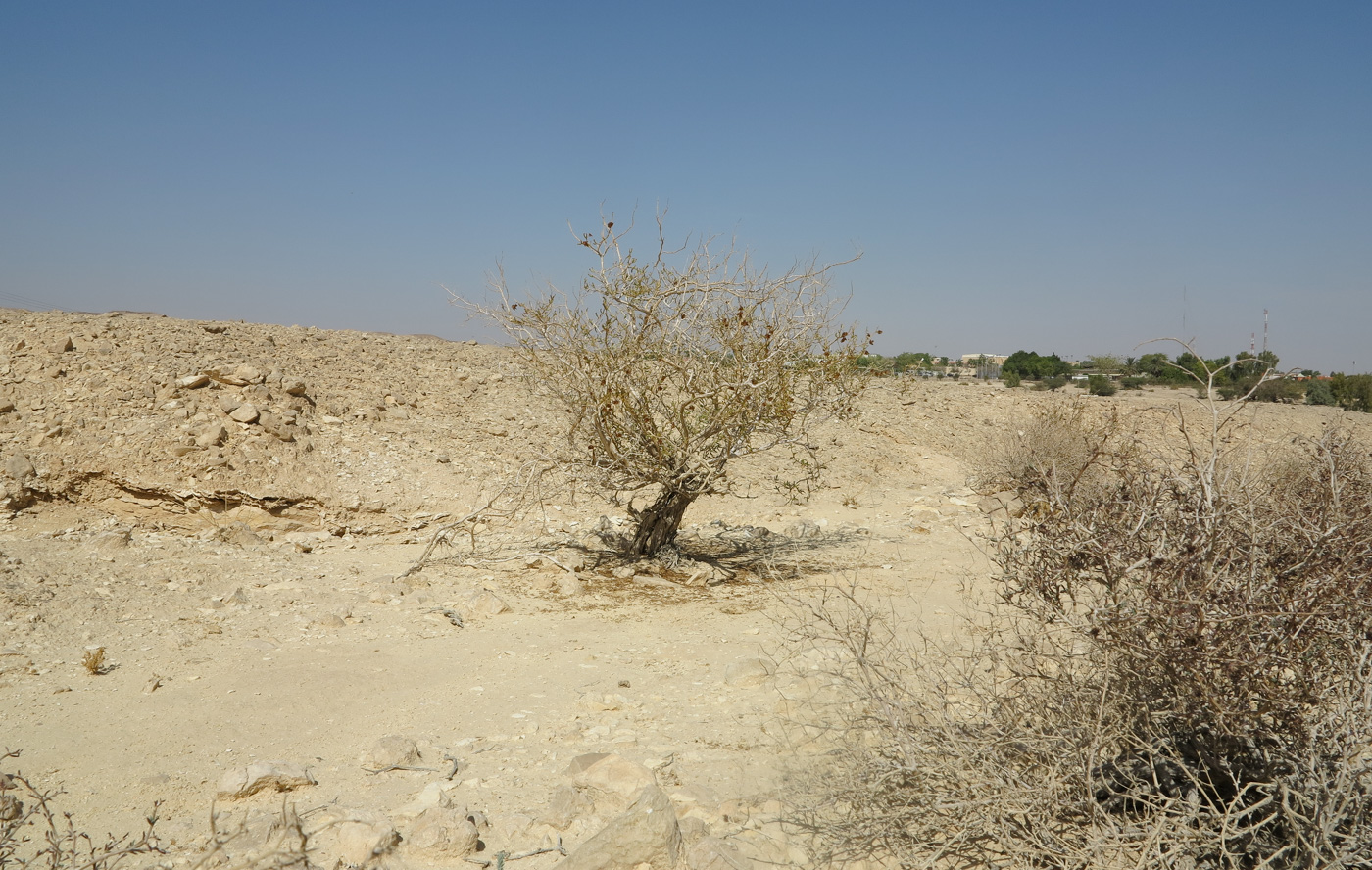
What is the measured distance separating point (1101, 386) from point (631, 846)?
2172cm

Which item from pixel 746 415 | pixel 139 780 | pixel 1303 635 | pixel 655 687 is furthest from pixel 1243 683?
pixel 746 415

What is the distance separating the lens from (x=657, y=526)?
764 centimetres

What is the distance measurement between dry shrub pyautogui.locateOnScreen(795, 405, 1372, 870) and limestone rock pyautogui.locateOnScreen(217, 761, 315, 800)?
205 centimetres

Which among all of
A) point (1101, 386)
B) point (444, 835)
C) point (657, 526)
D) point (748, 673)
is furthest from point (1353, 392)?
point (444, 835)

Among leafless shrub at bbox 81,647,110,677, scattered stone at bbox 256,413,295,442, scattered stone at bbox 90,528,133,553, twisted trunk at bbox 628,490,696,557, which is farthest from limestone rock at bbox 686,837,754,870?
scattered stone at bbox 256,413,295,442

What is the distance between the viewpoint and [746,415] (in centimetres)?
697

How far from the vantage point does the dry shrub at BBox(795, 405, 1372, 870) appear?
2441 millimetres

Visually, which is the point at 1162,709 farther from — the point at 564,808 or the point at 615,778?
the point at 564,808

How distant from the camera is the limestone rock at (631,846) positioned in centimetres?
299

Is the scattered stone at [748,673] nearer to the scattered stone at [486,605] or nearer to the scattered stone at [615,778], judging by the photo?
the scattered stone at [615,778]

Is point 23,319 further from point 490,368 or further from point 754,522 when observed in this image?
point 754,522

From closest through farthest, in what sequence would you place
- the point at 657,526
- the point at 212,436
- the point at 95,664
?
the point at 95,664 < the point at 657,526 < the point at 212,436

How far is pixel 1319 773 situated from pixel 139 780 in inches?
164

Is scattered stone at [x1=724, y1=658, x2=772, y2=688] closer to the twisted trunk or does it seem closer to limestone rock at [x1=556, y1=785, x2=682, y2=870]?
limestone rock at [x1=556, y1=785, x2=682, y2=870]
